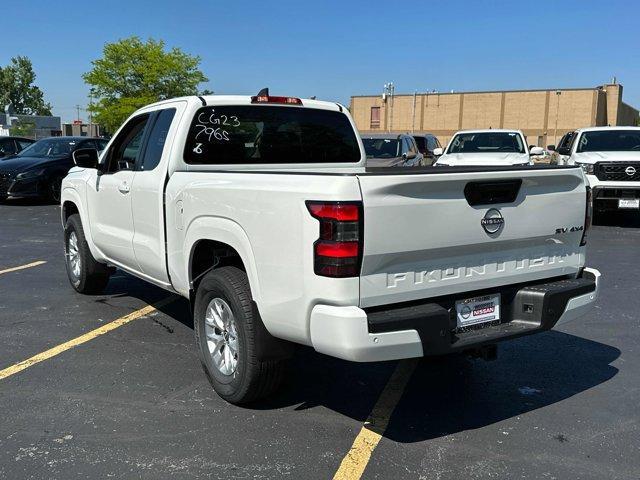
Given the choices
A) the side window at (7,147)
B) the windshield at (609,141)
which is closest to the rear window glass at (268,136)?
the windshield at (609,141)

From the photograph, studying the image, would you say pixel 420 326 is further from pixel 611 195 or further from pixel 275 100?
pixel 611 195

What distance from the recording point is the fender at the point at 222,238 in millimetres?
3463

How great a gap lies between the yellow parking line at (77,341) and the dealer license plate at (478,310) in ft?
10.4

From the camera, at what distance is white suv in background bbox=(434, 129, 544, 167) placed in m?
13.1

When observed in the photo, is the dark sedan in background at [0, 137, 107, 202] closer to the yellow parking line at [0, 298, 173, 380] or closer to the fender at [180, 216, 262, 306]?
the yellow parking line at [0, 298, 173, 380]

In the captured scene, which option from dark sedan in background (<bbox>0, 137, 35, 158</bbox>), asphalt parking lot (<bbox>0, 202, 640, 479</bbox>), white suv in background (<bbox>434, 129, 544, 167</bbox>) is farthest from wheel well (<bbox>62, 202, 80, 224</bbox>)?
dark sedan in background (<bbox>0, 137, 35, 158</bbox>)

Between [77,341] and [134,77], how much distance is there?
157 feet

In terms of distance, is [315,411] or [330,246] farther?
[315,411]

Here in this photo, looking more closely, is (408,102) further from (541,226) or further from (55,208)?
(541,226)

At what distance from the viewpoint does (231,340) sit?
12.7ft

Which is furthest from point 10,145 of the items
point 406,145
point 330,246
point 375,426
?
point 330,246

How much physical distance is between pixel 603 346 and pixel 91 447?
155 inches

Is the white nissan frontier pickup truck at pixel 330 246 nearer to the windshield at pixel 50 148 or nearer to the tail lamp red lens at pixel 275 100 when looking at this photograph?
the tail lamp red lens at pixel 275 100

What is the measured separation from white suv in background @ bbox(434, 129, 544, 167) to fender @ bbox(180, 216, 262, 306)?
980cm
